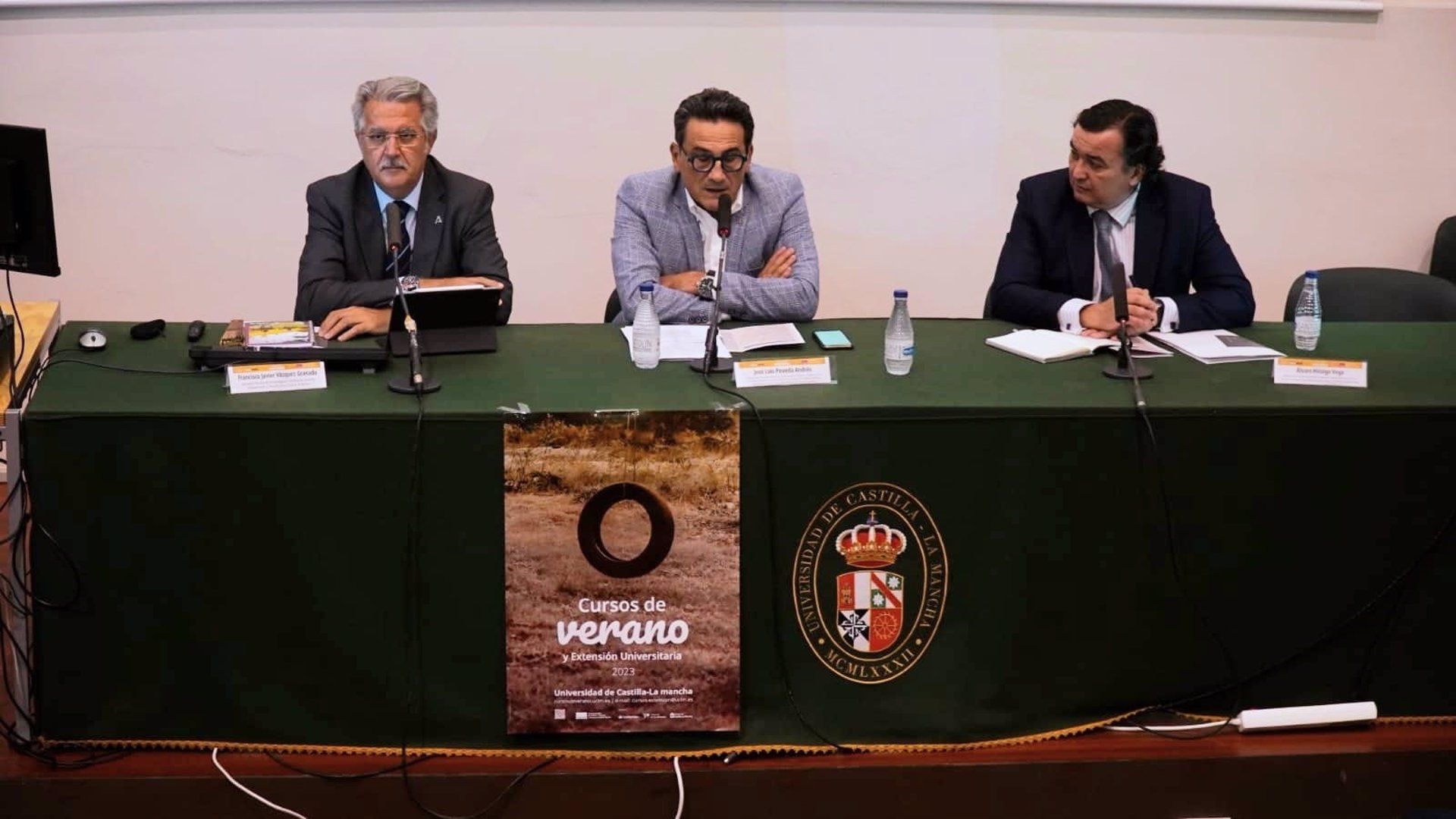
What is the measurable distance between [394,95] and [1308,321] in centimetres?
223

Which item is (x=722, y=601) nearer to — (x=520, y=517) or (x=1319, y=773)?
(x=520, y=517)

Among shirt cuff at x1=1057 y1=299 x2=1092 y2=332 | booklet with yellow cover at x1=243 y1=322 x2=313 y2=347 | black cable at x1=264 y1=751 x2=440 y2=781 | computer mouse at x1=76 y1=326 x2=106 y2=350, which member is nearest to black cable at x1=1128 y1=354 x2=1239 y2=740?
shirt cuff at x1=1057 y1=299 x2=1092 y2=332

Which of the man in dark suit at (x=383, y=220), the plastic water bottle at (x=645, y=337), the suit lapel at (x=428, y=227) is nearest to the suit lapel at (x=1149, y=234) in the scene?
the plastic water bottle at (x=645, y=337)

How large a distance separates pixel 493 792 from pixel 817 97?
300cm

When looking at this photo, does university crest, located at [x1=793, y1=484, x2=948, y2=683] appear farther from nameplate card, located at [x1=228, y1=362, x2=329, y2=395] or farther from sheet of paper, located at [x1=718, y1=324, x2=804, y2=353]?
nameplate card, located at [x1=228, y1=362, x2=329, y2=395]

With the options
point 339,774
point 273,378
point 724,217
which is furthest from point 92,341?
point 724,217

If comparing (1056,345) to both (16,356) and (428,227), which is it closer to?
(428,227)

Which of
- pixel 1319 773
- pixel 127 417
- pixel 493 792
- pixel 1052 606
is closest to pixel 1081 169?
pixel 1052 606

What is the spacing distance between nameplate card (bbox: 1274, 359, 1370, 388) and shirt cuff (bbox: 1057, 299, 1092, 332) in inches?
22.0

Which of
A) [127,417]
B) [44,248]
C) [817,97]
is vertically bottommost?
[127,417]

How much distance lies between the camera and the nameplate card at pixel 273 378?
2.66 meters

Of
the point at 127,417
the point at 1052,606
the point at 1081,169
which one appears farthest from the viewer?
the point at 1081,169

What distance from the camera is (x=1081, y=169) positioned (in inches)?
136

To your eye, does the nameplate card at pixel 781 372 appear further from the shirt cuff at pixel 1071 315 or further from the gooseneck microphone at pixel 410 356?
the shirt cuff at pixel 1071 315
